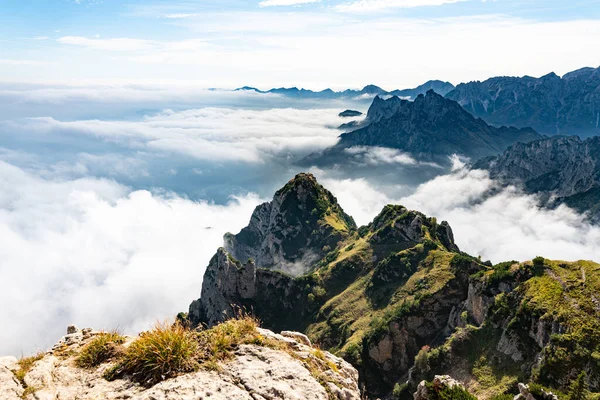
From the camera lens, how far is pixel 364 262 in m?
118

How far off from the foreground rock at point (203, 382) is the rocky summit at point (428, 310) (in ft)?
22.9

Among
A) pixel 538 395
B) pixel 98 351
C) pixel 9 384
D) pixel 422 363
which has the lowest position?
pixel 422 363

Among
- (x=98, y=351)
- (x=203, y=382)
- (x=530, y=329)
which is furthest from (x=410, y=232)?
(x=203, y=382)

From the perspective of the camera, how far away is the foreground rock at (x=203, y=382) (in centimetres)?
1105

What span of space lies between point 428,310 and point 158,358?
250 feet

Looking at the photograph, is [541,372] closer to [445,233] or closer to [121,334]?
[121,334]

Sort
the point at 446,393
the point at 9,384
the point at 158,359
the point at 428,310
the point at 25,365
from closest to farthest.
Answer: the point at 9,384 < the point at 158,359 < the point at 25,365 < the point at 446,393 < the point at 428,310

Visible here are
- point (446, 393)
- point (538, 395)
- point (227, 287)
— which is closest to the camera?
point (446, 393)

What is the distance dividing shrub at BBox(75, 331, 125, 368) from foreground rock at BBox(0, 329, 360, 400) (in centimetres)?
30

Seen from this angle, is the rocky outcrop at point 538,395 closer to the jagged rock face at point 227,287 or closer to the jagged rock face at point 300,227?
the jagged rock face at point 227,287

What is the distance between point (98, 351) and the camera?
44.6 feet

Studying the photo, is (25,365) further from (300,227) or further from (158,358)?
(300,227)

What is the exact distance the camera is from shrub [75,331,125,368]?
43.4 ft

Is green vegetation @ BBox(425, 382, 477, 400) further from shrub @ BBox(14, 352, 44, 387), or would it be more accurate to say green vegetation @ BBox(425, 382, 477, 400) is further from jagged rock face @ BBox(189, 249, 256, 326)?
jagged rock face @ BBox(189, 249, 256, 326)
